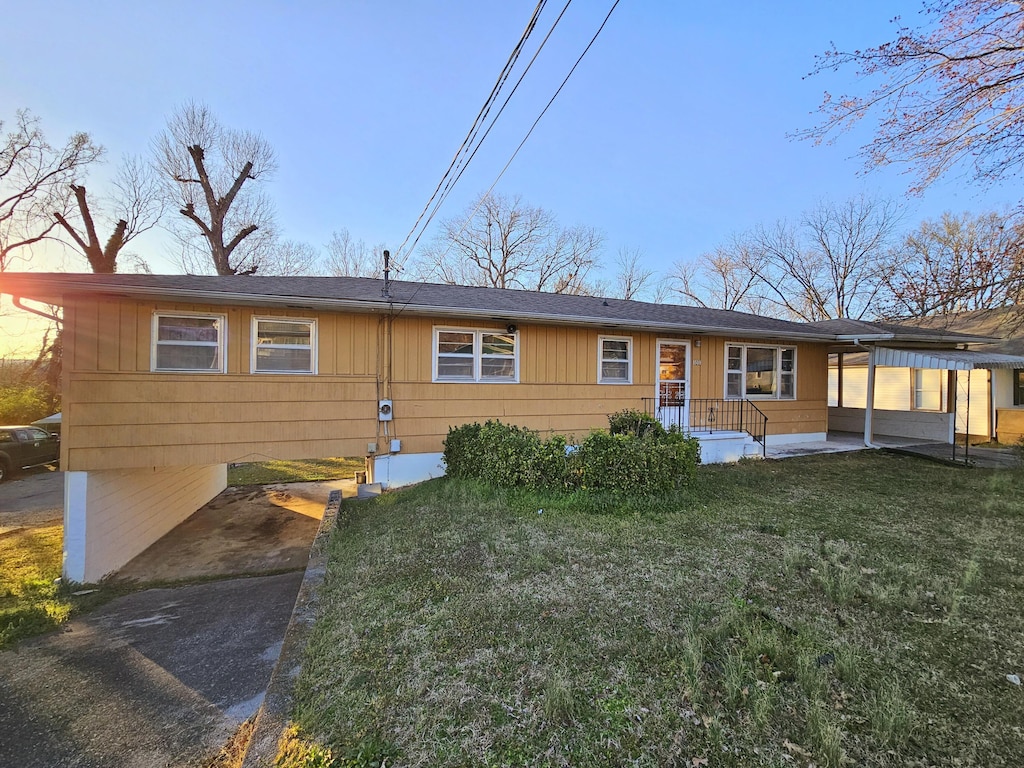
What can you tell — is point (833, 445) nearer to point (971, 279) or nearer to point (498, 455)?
point (971, 279)

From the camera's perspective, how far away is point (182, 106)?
701 inches

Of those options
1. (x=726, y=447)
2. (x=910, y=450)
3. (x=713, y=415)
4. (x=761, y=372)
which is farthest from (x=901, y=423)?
(x=726, y=447)

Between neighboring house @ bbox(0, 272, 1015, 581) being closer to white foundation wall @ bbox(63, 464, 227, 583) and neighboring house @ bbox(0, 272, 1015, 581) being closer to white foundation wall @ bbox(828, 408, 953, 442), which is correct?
white foundation wall @ bbox(63, 464, 227, 583)

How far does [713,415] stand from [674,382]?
1.23 meters

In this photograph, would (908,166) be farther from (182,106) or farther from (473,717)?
(182,106)

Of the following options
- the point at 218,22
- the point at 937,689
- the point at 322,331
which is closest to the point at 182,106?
the point at 218,22

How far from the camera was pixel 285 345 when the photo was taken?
22.2ft

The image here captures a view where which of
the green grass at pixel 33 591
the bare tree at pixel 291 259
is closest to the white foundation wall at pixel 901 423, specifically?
the green grass at pixel 33 591

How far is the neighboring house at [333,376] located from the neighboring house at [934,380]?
1044 millimetres

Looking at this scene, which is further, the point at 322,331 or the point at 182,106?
the point at 182,106

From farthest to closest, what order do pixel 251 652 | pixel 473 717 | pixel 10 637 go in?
1. pixel 10 637
2. pixel 251 652
3. pixel 473 717

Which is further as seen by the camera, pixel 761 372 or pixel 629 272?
pixel 629 272

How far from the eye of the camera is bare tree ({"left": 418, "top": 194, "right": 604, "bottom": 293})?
2575cm

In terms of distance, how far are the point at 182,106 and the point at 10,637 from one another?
21498mm
